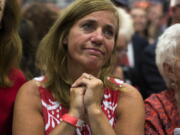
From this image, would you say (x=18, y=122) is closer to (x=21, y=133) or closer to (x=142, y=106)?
(x=21, y=133)

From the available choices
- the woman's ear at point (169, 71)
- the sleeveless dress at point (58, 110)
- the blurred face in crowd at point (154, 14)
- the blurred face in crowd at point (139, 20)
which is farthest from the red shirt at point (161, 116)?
the blurred face in crowd at point (154, 14)

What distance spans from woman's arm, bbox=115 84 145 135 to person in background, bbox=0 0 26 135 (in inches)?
30.9

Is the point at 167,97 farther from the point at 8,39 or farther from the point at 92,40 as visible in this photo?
the point at 8,39

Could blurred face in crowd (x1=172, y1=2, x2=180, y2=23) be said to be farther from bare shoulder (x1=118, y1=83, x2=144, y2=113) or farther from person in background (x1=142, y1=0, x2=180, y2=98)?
bare shoulder (x1=118, y1=83, x2=144, y2=113)

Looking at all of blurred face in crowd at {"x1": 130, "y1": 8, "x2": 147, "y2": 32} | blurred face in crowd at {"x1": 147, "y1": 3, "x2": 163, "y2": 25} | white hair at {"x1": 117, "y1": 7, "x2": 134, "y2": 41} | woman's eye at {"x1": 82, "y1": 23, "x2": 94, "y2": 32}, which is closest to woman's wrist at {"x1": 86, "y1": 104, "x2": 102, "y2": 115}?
woman's eye at {"x1": 82, "y1": 23, "x2": 94, "y2": 32}

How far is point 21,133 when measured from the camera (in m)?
3.06

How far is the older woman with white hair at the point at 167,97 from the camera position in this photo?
3320 millimetres

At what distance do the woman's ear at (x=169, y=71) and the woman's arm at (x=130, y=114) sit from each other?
38cm

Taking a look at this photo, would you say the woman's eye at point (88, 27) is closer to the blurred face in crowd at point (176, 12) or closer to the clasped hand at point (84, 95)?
the clasped hand at point (84, 95)

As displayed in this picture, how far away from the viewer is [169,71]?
3.54 m

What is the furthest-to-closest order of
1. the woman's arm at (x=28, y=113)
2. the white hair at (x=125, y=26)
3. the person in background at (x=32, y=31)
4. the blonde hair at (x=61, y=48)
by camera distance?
the white hair at (x=125, y=26)
the person in background at (x=32, y=31)
the blonde hair at (x=61, y=48)
the woman's arm at (x=28, y=113)

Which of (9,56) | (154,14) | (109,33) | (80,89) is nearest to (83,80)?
(80,89)

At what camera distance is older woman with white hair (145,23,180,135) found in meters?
3.32

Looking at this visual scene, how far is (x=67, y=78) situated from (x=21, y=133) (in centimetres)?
48
